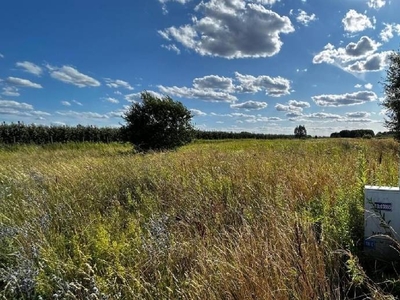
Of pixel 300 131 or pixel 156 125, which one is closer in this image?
pixel 156 125

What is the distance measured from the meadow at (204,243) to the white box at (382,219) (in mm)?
131

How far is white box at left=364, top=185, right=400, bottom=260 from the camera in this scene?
2.73 m

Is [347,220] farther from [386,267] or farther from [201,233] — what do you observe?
[201,233]

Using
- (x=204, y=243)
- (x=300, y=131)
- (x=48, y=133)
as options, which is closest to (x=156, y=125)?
(x=204, y=243)

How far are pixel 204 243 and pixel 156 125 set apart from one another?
1690 centimetres

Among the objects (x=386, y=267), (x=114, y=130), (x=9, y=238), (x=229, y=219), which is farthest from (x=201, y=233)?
(x=114, y=130)

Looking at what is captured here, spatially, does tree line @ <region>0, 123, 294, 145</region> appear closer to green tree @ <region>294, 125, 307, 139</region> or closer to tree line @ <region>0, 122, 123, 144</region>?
tree line @ <region>0, 122, 123, 144</region>

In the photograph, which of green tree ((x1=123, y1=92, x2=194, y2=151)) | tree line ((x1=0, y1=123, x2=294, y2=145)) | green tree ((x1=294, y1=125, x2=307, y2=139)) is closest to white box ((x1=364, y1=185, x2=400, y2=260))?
green tree ((x1=123, y1=92, x2=194, y2=151))

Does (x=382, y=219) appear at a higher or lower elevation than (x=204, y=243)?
higher

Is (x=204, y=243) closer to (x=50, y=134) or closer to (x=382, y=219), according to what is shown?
(x=382, y=219)

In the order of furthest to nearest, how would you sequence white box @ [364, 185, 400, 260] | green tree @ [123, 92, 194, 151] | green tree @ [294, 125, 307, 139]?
green tree @ [294, 125, 307, 139] → green tree @ [123, 92, 194, 151] → white box @ [364, 185, 400, 260]

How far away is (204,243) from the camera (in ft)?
9.50

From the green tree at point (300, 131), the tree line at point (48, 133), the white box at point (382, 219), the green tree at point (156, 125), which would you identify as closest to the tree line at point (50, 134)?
the tree line at point (48, 133)

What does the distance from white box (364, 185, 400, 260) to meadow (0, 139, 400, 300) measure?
0.13m
